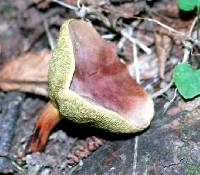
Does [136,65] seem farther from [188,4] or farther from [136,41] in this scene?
[188,4]

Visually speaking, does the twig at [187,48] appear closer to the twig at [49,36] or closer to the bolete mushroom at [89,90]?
the bolete mushroom at [89,90]

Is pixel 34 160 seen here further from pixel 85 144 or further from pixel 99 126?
pixel 99 126

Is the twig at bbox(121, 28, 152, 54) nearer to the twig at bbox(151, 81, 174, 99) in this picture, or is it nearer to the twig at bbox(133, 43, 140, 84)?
the twig at bbox(133, 43, 140, 84)

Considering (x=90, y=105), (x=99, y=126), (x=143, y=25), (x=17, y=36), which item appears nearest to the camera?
(x=90, y=105)

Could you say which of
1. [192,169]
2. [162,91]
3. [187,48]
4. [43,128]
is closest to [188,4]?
[187,48]

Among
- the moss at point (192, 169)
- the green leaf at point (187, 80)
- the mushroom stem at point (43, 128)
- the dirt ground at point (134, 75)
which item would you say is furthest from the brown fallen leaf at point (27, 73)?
the moss at point (192, 169)

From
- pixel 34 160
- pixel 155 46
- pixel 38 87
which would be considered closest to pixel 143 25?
pixel 155 46

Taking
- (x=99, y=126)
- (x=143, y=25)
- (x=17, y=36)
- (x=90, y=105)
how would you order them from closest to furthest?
(x=90, y=105)
(x=99, y=126)
(x=143, y=25)
(x=17, y=36)
